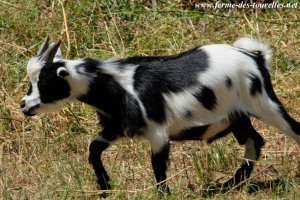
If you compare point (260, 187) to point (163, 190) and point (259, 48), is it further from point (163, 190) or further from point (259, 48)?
point (259, 48)

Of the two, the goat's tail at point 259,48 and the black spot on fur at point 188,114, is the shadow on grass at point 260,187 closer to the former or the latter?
the black spot on fur at point 188,114

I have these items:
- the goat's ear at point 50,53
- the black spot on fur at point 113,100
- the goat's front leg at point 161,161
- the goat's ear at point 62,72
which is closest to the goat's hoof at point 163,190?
the goat's front leg at point 161,161

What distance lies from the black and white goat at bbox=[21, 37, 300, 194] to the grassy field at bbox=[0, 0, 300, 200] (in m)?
0.32

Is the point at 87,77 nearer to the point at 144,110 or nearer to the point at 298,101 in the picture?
the point at 144,110

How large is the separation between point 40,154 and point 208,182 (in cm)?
145

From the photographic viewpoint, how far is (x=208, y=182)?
5.75m

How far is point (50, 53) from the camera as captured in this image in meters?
5.36

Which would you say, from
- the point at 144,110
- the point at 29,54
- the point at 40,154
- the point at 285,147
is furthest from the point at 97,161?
the point at 29,54

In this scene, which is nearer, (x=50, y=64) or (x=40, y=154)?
(x=50, y=64)

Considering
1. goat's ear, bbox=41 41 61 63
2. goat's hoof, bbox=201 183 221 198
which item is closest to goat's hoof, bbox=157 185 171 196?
goat's hoof, bbox=201 183 221 198

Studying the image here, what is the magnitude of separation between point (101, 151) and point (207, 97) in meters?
0.78

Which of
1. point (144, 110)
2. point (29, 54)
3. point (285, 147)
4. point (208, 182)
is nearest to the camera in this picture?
point (144, 110)

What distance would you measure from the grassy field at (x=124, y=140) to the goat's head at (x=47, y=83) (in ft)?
1.81

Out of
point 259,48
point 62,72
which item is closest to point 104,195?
point 62,72
